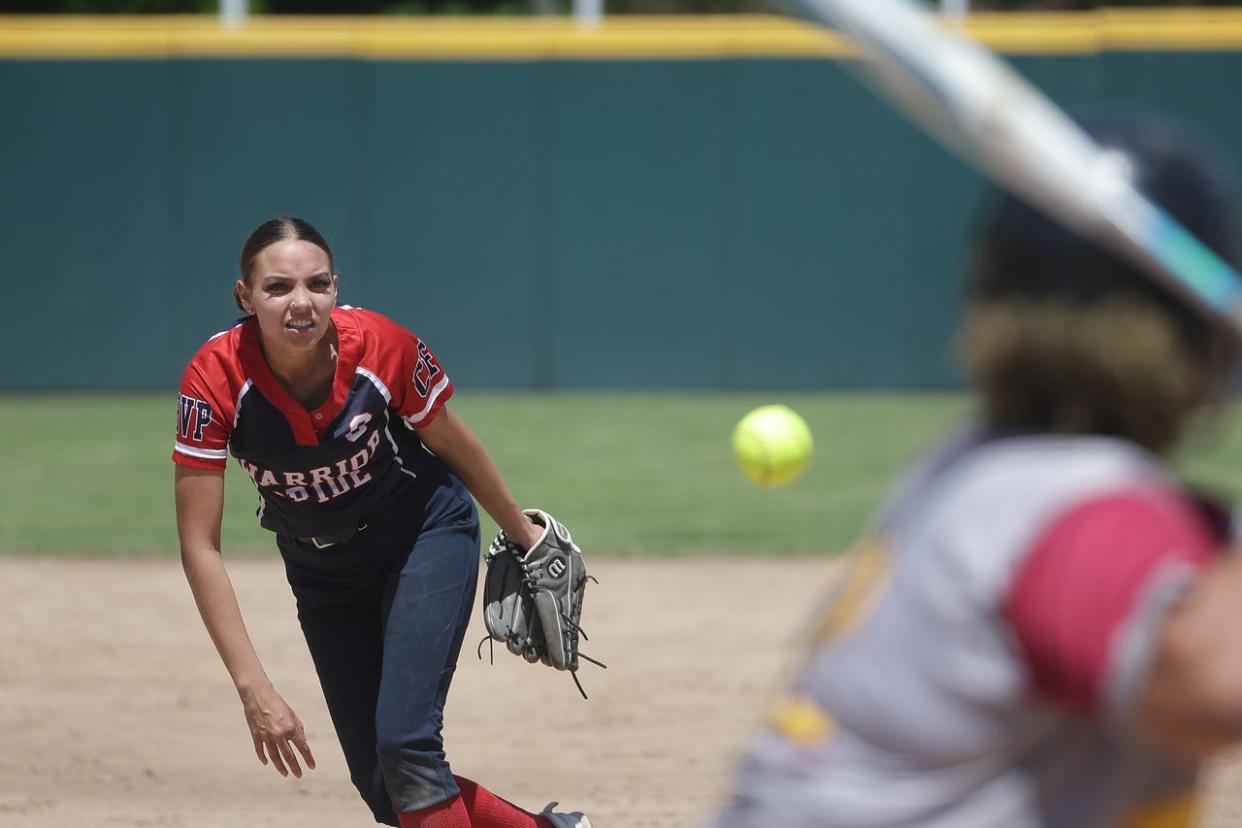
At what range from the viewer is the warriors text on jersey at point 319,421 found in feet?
12.7

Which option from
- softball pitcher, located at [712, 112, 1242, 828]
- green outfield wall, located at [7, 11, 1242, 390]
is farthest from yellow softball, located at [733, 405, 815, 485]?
green outfield wall, located at [7, 11, 1242, 390]

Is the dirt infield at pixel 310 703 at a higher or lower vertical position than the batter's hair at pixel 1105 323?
lower

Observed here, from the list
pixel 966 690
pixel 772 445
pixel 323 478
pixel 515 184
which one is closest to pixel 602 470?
pixel 772 445

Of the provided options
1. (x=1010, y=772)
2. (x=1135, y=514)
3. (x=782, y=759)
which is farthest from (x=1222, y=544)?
(x=782, y=759)

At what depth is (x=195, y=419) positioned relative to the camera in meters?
3.83

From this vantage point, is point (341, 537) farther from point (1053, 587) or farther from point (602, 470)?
point (602, 470)

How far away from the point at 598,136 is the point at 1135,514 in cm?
1459

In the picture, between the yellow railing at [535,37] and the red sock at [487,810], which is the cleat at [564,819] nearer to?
the red sock at [487,810]

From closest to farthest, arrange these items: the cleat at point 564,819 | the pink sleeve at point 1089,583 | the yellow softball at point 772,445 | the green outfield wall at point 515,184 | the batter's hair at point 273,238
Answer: the pink sleeve at point 1089,583
the batter's hair at point 273,238
the cleat at point 564,819
the yellow softball at point 772,445
the green outfield wall at point 515,184

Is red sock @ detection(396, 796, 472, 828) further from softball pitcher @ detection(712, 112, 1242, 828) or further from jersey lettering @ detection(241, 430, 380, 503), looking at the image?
softball pitcher @ detection(712, 112, 1242, 828)

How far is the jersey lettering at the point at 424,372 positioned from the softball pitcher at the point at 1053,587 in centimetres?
261

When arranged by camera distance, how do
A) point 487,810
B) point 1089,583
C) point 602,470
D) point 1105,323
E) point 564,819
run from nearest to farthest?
point 1089,583, point 1105,323, point 487,810, point 564,819, point 602,470

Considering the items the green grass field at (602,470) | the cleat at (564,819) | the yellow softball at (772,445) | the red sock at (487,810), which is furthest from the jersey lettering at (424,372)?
the green grass field at (602,470)

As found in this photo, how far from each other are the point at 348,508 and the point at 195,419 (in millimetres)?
448
